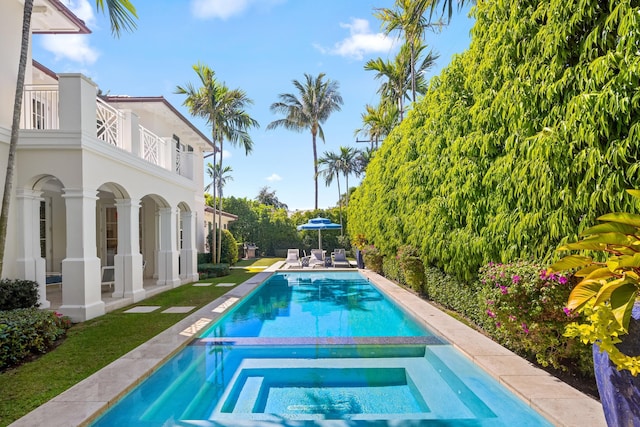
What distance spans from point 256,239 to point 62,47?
2321 cm

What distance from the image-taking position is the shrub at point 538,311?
4543 millimetres

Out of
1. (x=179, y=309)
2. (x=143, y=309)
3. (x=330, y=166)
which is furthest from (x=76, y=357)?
(x=330, y=166)

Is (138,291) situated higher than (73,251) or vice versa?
(73,251)

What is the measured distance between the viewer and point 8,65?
28.1ft

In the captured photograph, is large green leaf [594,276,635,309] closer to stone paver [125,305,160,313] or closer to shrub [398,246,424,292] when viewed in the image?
shrub [398,246,424,292]

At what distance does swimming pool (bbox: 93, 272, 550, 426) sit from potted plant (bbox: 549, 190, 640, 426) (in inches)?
45.1

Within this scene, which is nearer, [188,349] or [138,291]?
[188,349]

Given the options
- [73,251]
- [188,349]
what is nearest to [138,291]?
[73,251]

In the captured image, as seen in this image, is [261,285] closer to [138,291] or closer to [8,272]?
[138,291]

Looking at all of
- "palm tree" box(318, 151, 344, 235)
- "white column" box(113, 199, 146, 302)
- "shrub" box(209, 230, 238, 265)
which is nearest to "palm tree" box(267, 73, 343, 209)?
"palm tree" box(318, 151, 344, 235)

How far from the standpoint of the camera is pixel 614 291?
8.80ft

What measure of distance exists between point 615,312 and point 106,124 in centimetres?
1100

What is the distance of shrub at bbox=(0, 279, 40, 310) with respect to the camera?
7141 millimetres

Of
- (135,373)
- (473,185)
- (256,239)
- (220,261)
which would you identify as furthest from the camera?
(256,239)
